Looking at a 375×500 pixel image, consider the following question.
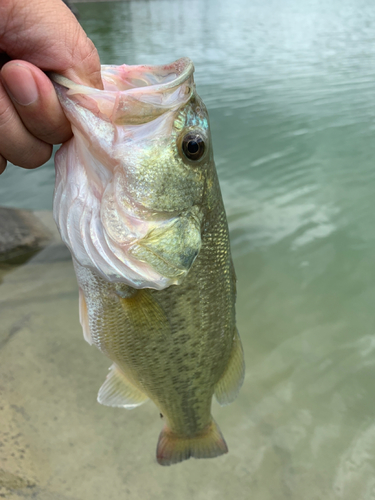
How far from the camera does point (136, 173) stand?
111cm

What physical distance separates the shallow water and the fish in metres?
1.05

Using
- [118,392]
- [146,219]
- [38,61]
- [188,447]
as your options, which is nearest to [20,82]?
[38,61]

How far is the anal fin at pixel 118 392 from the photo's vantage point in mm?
1744

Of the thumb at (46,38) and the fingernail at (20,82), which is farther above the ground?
the thumb at (46,38)

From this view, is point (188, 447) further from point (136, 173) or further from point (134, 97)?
point (134, 97)

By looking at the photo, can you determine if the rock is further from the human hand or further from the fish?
the human hand

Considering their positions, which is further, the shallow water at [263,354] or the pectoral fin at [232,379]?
the shallow water at [263,354]

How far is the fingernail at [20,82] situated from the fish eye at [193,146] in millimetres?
433

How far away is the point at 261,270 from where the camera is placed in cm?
409

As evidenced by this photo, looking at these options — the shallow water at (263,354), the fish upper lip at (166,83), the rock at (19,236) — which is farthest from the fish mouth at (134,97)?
the rock at (19,236)

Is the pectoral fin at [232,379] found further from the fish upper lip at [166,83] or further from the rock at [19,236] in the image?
the rock at [19,236]

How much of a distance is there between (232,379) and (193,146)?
1140 millimetres

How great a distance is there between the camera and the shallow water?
2227 millimetres

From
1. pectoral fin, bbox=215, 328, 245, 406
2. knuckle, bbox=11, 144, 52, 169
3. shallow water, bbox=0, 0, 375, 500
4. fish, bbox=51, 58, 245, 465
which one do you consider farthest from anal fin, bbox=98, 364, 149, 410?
knuckle, bbox=11, 144, 52, 169
